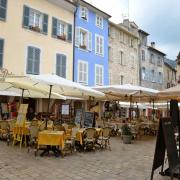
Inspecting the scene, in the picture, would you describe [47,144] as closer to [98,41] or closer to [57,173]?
[57,173]

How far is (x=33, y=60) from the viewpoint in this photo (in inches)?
740

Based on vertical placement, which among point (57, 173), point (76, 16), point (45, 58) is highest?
point (76, 16)

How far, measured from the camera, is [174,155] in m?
5.69

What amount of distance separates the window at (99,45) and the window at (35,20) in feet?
20.0

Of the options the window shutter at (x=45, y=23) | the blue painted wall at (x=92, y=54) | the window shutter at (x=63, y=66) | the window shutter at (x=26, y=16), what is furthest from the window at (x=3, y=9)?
the blue painted wall at (x=92, y=54)

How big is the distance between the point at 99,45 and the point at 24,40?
27.8 ft

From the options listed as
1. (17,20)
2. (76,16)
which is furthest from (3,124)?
(76,16)

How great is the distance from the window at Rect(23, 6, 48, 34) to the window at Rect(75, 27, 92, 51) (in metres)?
3.66

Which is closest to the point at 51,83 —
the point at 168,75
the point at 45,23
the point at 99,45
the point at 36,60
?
the point at 36,60

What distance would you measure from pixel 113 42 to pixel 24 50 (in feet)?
39.4

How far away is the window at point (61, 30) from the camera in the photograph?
2052 centimetres

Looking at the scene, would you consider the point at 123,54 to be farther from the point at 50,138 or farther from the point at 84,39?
the point at 50,138

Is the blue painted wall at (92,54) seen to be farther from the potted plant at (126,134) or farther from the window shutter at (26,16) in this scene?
the potted plant at (126,134)

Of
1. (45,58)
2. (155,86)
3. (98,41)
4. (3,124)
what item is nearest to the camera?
(3,124)
